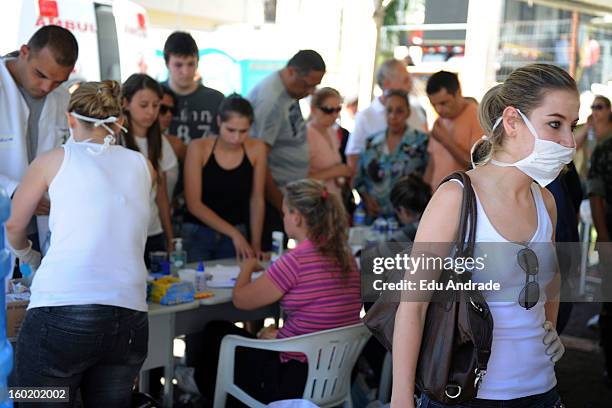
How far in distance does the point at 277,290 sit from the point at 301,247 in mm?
191

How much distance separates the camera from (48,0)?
4.80 m

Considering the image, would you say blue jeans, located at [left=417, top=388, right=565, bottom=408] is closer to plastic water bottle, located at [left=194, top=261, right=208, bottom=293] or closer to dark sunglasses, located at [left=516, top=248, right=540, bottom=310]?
dark sunglasses, located at [left=516, top=248, right=540, bottom=310]

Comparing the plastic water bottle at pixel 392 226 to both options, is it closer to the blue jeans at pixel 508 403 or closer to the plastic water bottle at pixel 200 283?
the plastic water bottle at pixel 200 283

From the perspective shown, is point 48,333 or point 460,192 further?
point 48,333

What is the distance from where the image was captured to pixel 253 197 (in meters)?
3.90

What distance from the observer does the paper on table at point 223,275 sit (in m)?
3.21

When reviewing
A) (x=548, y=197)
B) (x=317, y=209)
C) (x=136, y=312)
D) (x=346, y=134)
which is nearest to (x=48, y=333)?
(x=136, y=312)

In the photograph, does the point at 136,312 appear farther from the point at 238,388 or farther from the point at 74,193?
the point at 238,388

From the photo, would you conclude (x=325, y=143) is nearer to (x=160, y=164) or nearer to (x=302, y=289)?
(x=160, y=164)

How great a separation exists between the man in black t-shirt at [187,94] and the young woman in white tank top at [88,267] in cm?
203

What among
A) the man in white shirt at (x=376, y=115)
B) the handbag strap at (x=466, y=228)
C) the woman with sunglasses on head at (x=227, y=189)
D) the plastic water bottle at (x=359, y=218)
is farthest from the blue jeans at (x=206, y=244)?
the handbag strap at (x=466, y=228)

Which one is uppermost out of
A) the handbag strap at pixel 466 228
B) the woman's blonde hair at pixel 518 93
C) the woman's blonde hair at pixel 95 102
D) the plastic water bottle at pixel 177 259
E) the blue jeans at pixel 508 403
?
the woman's blonde hair at pixel 518 93

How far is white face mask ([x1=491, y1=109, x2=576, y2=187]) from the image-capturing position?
5.49 ft

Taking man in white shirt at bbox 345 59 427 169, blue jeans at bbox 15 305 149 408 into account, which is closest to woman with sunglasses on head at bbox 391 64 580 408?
blue jeans at bbox 15 305 149 408
